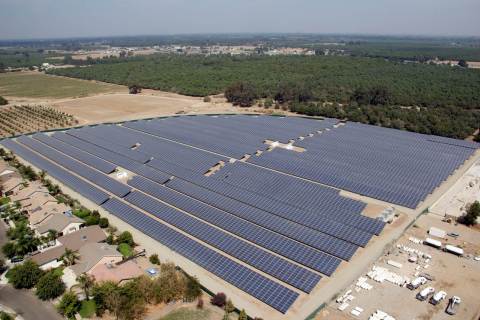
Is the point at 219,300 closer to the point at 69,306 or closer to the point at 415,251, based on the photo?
the point at 69,306

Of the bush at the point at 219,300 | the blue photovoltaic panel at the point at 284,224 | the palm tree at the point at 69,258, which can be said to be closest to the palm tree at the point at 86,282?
the palm tree at the point at 69,258

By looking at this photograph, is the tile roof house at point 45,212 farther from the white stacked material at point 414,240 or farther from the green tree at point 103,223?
the white stacked material at point 414,240

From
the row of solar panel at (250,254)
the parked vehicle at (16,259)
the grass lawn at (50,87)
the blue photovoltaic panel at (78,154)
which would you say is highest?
the grass lawn at (50,87)

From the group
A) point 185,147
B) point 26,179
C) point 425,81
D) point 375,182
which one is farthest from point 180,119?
point 425,81

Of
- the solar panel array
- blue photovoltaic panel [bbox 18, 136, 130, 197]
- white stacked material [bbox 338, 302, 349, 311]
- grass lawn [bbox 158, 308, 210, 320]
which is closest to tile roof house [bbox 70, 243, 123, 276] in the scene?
grass lawn [bbox 158, 308, 210, 320]

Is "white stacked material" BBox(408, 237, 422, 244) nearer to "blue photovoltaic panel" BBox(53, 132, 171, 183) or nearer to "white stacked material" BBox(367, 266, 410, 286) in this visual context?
"white stacked material" BBox(367, 266, 410, 286)

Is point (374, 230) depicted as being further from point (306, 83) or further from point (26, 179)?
point (306, 83)
